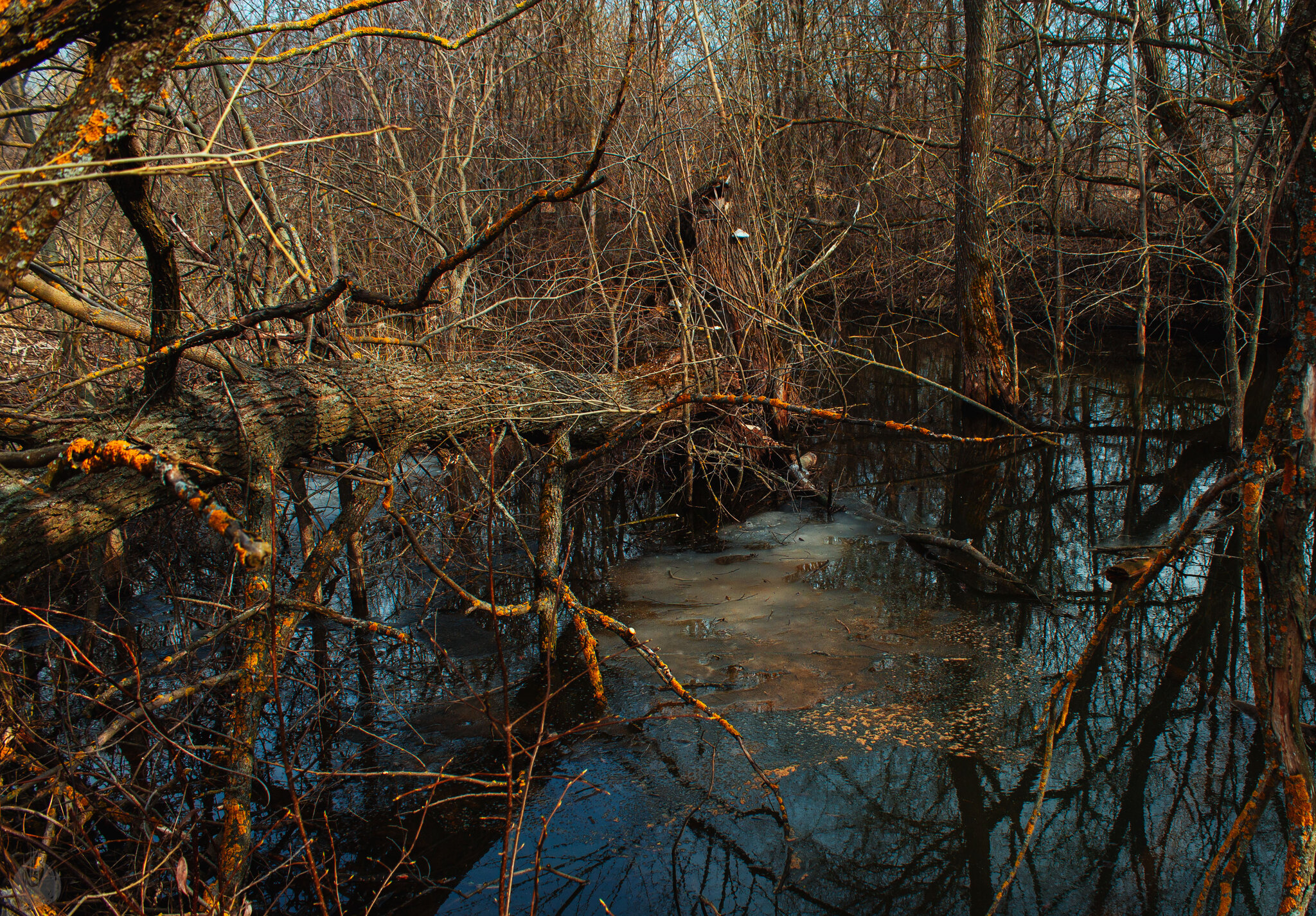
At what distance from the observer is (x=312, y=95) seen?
8430mm

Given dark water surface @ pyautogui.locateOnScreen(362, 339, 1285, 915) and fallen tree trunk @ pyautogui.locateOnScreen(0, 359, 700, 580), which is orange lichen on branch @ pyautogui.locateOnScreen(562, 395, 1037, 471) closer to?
fallen tree trunk @ pyautogui.locateOnScreen(0, 359, 700, 580)

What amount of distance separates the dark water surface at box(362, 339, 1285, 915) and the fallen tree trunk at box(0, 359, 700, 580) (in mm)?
1558

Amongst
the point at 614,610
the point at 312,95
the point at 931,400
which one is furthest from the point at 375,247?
the point at 931,400

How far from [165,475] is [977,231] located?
9770mm

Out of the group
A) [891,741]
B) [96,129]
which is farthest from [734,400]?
[96,129]

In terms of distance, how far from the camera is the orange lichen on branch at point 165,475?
1.42m

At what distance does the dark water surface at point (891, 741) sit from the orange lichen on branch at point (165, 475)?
1.27m

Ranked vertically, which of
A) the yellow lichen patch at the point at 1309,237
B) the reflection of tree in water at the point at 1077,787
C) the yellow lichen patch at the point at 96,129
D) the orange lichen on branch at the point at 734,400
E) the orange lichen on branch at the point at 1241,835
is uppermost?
the yellow lichen patch at the point at 96,129

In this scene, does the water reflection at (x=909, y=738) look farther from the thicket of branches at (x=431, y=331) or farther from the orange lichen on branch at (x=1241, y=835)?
the orange lichen on branch at (x=1241, y=835)

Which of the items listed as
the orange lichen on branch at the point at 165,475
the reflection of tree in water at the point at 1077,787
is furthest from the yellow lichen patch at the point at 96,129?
the reflection of tree in water at the point at 1077,787

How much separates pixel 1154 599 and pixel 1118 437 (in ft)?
14.5

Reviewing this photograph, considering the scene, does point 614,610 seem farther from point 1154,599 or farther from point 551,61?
point 551,61

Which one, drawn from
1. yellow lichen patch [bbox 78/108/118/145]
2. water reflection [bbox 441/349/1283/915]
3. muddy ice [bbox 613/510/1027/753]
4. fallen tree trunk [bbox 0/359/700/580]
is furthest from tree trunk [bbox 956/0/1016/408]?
yellow lichen patch [bbox 78/108/118/145]

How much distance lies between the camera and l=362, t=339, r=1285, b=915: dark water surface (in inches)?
126
